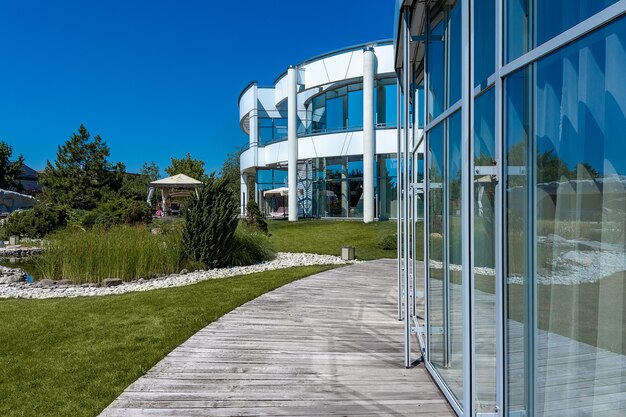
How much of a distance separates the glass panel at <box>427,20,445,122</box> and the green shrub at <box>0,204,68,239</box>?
19197 millimetres

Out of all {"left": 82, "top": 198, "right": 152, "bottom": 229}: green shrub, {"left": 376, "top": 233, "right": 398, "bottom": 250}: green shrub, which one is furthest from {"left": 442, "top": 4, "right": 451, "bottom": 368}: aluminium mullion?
{"left": 82, "top": 198, "right": 152, "bottom": 229}: green shrub

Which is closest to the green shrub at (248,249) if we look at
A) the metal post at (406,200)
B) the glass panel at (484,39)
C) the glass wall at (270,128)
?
the metal post at (406,200)

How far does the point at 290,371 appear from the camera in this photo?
3920 millimetres

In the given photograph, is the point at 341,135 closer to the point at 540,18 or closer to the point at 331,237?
the point at 331,237

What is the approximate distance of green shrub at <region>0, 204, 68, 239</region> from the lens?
18.8 m

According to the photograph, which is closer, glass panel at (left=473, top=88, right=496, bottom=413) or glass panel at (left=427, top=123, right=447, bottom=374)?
glass panel at (left=473, top=88, right=496, bottom=413)

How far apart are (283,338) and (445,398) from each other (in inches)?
81.4

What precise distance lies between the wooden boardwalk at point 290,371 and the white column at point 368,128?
16.4 metres

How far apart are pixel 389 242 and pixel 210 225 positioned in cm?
657

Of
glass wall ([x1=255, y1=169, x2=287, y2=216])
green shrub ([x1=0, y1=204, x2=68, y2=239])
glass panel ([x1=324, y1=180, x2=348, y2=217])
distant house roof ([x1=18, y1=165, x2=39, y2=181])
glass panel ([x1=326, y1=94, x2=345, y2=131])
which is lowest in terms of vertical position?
green shrub ([x1=0, y1=204, x2=68, y2=239])

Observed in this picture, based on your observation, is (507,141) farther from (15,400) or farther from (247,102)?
(247,102)

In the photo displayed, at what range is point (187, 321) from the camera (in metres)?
5.65

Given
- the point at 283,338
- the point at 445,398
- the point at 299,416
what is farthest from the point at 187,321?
the point at 445,398

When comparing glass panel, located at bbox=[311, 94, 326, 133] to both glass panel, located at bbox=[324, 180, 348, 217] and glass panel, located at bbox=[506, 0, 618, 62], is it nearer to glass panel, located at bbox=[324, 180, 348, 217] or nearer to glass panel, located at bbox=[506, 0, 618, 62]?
glass panel, located at bbox=[324, 180, 348, 217]
